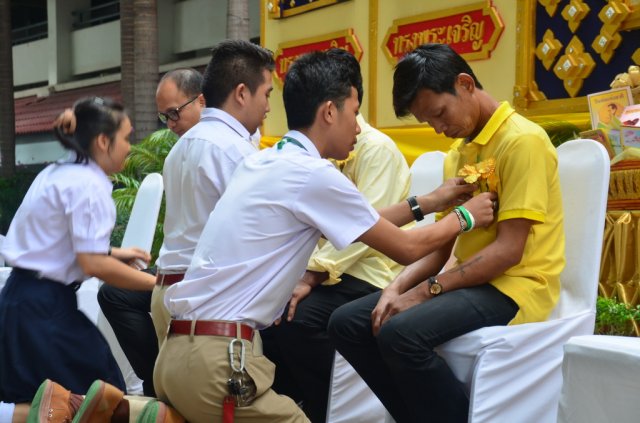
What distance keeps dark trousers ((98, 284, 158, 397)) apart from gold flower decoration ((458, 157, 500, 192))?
188 centimetres

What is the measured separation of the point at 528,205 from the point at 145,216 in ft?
8.46

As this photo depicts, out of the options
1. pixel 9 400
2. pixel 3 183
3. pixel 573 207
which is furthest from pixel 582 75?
pixel 3 183

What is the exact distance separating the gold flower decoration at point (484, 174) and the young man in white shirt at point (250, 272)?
0.43m

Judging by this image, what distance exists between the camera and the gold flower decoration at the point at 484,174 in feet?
9.16

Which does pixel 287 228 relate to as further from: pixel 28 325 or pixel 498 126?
pixel 28 325

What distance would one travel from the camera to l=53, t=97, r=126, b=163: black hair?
3201 mm

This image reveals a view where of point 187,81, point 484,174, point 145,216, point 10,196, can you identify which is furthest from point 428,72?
point 10,196

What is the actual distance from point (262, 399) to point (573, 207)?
4.28 ft

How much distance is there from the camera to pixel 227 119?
3.34 m

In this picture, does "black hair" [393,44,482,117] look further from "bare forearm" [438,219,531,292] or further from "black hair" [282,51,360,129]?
"bare forearm" [438,219,531,292]

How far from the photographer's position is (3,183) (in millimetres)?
15734

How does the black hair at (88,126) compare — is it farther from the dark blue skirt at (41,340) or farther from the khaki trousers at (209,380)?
the khaki trousers at (209,380)

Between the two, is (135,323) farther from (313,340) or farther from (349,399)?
(349,399)

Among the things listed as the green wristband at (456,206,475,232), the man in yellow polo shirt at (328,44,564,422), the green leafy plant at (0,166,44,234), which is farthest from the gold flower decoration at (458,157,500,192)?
the green leafy plant at (0,166,44,234)
